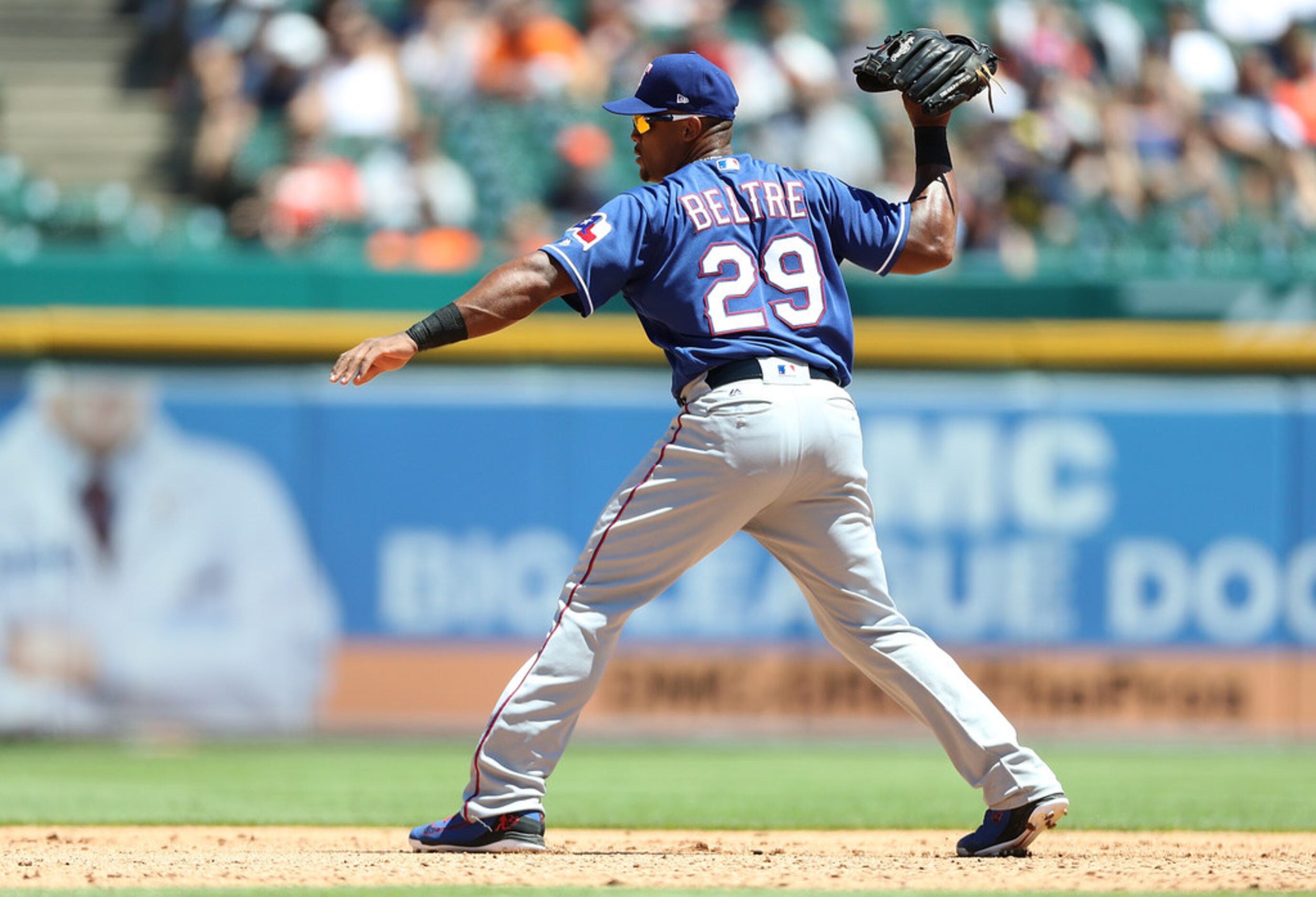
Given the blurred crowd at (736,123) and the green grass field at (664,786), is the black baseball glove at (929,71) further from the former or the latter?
the blurred crowd at (736,123)

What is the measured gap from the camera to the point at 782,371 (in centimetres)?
436

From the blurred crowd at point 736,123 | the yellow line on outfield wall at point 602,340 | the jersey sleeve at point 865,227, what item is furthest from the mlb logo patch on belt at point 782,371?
the blurred crowd at point 736,123

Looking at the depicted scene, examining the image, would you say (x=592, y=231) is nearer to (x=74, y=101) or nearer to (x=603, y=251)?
(x=603, y=251)

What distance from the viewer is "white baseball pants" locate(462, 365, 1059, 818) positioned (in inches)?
170

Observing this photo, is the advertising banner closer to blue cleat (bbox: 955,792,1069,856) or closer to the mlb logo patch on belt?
blue cleat (bbox: 955,792,1069,856)

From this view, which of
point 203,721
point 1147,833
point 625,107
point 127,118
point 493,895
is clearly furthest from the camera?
point 127,118

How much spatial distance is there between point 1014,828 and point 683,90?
1.90m

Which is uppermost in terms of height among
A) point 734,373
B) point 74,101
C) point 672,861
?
point 74,101

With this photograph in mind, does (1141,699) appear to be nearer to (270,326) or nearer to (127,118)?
(270,326)

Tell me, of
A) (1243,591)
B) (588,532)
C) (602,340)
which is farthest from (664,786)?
(1243,591)

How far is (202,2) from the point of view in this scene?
11.2 metres

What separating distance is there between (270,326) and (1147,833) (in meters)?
4.87

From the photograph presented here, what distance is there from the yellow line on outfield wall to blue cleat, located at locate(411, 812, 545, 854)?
4.41 meters

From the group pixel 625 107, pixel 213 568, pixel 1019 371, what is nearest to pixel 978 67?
pixel 625 107
